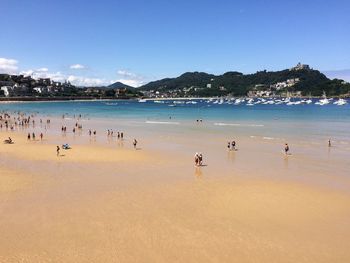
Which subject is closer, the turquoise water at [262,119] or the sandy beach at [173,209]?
the sandy beach at [173,209]

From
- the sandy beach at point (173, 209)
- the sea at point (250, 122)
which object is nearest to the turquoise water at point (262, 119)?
the sea at point (250, 122)

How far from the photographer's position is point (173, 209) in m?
16.9

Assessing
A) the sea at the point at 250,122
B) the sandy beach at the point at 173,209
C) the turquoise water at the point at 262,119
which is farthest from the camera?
the turquoise water at the point at 262,119

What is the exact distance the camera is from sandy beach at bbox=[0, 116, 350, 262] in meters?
12.8

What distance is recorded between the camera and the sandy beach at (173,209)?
12836mm

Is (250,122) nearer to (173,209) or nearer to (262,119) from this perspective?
(262,119)

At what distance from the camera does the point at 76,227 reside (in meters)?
14.7

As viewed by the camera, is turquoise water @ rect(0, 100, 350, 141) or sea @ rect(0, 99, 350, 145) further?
turquoise water @ rect(0, 100, 350, 141)

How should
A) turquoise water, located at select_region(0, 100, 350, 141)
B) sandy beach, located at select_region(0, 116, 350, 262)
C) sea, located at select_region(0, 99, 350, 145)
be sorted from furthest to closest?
turquoise water, located at select_region(0, 100, 350, 141) < sea, located at select_region(0, 99, 350, 145) < sandy beach, located at select_region(0, 116, 350, 262)

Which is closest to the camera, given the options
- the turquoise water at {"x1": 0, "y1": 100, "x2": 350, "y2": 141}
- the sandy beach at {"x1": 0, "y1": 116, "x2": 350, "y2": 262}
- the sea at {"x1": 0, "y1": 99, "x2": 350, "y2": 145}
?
the sandy beach at {"x1": 0, "y1": 116, "x2": 350, "y2": 262}

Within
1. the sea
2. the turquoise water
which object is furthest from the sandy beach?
the turquoise water

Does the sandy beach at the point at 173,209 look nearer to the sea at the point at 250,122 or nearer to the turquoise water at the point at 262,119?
the sea at the point at 250,122

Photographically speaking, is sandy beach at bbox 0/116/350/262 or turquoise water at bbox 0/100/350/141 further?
turquoise water at bbox 0/100/350/141

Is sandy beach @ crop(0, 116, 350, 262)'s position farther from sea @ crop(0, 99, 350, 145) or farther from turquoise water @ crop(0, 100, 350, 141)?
turquoise water @ crop(0, 100, 350, 141)
